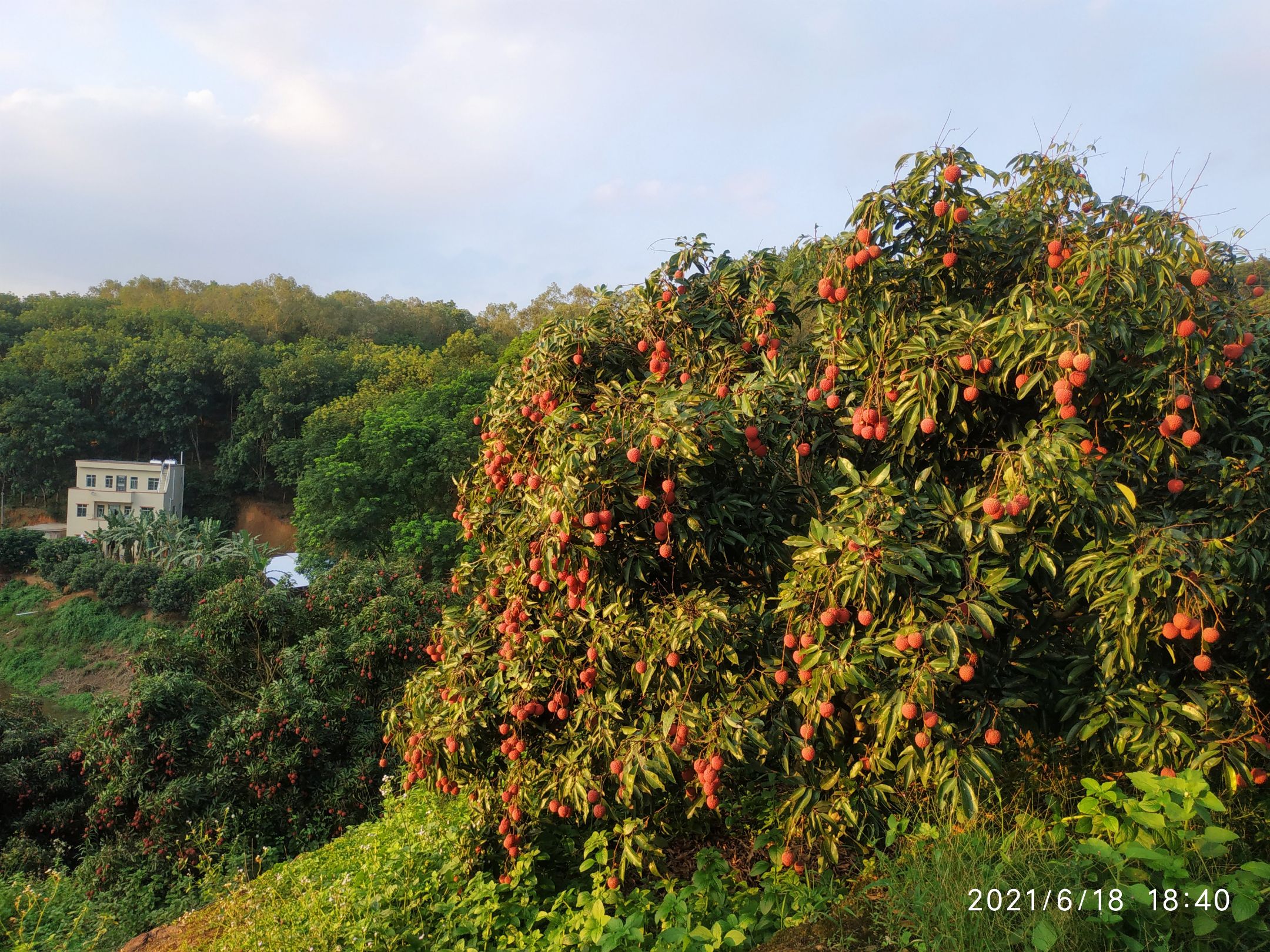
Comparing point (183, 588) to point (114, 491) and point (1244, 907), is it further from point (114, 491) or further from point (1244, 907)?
point (1244, 907)

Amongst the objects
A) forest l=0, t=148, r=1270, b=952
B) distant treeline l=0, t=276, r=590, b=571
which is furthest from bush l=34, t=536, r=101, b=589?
forest l=0, t=148, r=1270, b=952

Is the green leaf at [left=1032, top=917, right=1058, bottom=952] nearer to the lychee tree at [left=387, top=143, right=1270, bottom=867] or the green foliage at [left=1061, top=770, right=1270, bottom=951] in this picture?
the green foliage at [left=1061, top=770, right=1270, bottom=951]

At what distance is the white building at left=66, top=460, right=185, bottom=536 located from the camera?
31.3 m

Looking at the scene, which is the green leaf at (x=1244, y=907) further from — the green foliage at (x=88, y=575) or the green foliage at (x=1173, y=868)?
the green foliage at (x=88, y=575)

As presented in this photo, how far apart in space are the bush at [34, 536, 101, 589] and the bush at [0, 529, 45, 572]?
313 millimetres

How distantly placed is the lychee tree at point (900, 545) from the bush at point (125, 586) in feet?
79.9

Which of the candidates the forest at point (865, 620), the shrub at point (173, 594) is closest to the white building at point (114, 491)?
the shrub at point (173, 594)

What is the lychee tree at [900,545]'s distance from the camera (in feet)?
8.71

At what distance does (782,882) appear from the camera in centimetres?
326

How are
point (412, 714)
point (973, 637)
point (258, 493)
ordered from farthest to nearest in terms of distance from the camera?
point (258, 493)
point (412, 714)
point (973, 637)

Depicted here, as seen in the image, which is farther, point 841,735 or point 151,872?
point 151,872

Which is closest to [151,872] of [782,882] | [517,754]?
[517,754]

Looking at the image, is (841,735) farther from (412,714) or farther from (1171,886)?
(412,714)

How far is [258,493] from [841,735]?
1638 inches
